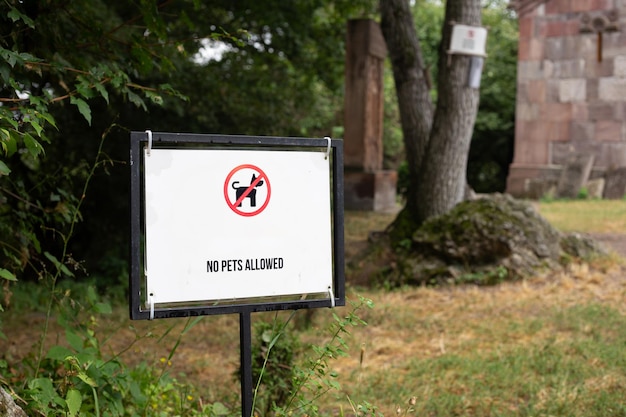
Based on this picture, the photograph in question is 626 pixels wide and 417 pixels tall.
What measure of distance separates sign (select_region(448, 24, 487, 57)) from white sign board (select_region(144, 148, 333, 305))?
589 cm

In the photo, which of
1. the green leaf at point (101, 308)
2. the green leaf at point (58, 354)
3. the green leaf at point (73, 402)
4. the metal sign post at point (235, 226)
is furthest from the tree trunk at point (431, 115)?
the green leaf at point (73, 402)

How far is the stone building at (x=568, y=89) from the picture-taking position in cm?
1725

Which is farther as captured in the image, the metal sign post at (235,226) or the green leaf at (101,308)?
the green leaf at (101,308)

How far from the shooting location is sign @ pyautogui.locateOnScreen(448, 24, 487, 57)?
27.1 feet

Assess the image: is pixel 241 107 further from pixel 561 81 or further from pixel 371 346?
pixel 561 81

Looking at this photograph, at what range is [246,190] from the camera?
8.68 feet

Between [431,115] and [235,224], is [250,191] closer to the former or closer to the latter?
[235,224]

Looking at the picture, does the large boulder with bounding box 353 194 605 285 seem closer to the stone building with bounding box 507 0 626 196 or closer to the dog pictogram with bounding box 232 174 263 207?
the dog pictogram with bounding box 232 174 263 207

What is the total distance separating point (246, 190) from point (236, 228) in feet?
0.42

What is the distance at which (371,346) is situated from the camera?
17.9ft

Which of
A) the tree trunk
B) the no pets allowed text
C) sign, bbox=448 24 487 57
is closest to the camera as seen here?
the no pets allowed text

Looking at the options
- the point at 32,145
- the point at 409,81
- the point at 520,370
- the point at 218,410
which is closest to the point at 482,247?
the point at 409,81

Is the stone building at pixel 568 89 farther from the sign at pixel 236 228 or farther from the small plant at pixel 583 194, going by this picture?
the sign at pixel 236 228

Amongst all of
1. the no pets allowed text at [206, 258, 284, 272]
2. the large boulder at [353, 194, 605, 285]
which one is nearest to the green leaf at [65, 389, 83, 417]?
the no pets allowed text at [206, 258, 284, 272]
